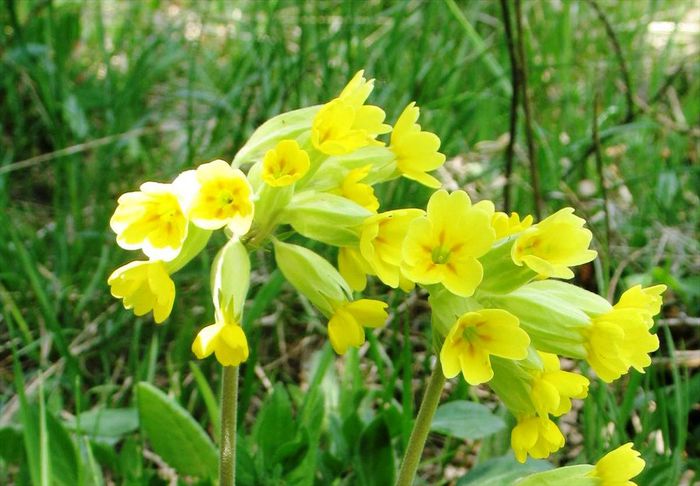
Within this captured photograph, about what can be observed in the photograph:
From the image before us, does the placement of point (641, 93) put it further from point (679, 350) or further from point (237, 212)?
point (237, 212)

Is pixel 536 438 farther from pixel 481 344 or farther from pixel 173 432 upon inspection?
pixel 173 432

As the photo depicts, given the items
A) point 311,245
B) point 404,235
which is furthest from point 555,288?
point 311,245

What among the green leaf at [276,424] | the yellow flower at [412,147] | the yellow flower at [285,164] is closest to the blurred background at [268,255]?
the green leaf at [276,424]

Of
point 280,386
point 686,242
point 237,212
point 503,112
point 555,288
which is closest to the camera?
point 237,212

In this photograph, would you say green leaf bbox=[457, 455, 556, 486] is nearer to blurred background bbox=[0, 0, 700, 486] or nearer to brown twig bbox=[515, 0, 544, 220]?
blurred background bbox=[0, 0, 700, 486]

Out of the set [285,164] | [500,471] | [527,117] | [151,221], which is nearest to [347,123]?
[285,164]

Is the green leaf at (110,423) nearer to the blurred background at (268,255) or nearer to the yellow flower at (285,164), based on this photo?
the blurred background at (268,255)
